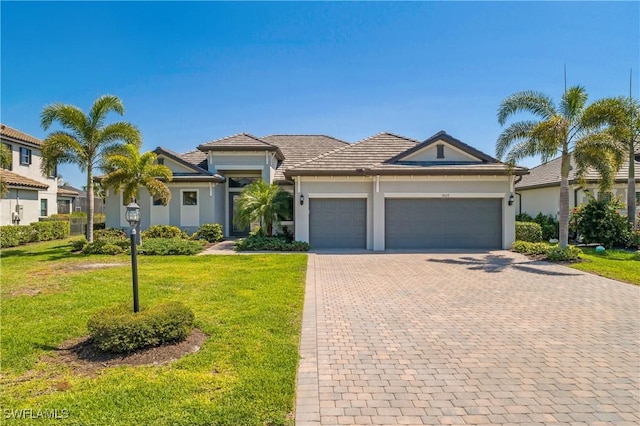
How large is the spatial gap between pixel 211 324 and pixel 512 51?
13.3 metres

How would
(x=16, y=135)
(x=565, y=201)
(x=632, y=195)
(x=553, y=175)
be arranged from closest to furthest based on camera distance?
1. (x=565, y=201)
2. (x=632, y=195)
3. (x=553, y=175)
4. (x=16, y=135)

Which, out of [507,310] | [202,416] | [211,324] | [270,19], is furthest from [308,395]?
[270,19]

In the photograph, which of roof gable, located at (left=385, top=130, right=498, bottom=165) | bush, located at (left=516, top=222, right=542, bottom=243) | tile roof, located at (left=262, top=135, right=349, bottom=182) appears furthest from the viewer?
tile roof, located at (left=262, top=135, right=349, bottom=182)

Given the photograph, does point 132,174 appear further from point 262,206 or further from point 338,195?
point 338,195

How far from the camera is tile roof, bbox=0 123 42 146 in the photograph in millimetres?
21570

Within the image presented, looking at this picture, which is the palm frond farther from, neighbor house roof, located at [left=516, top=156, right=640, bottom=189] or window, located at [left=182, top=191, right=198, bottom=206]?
window, located at [left=182, top=191, right=198, bottom=206]

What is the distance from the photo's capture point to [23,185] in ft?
67.1

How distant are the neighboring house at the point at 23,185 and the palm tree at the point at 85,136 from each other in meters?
5.41

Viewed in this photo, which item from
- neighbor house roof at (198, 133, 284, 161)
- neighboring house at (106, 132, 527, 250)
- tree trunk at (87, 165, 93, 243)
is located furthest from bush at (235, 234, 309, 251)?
tree trunk at (87, 165, 93, 243)

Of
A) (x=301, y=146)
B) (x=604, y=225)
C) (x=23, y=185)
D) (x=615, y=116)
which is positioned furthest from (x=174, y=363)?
(x=23, y=185)

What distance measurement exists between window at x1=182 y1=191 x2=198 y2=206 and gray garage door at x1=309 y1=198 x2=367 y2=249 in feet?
25.8

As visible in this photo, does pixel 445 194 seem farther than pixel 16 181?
No

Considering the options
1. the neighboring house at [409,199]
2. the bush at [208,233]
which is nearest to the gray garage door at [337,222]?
the neighboring house at [409,199]

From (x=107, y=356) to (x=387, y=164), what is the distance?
511 inches
